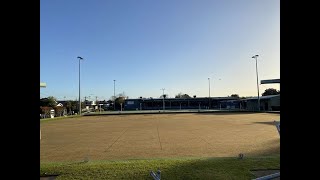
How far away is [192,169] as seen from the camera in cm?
893

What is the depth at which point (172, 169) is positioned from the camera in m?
8.97

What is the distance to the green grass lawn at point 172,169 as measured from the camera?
8.20 m

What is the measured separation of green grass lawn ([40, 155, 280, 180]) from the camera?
26.9 ft
